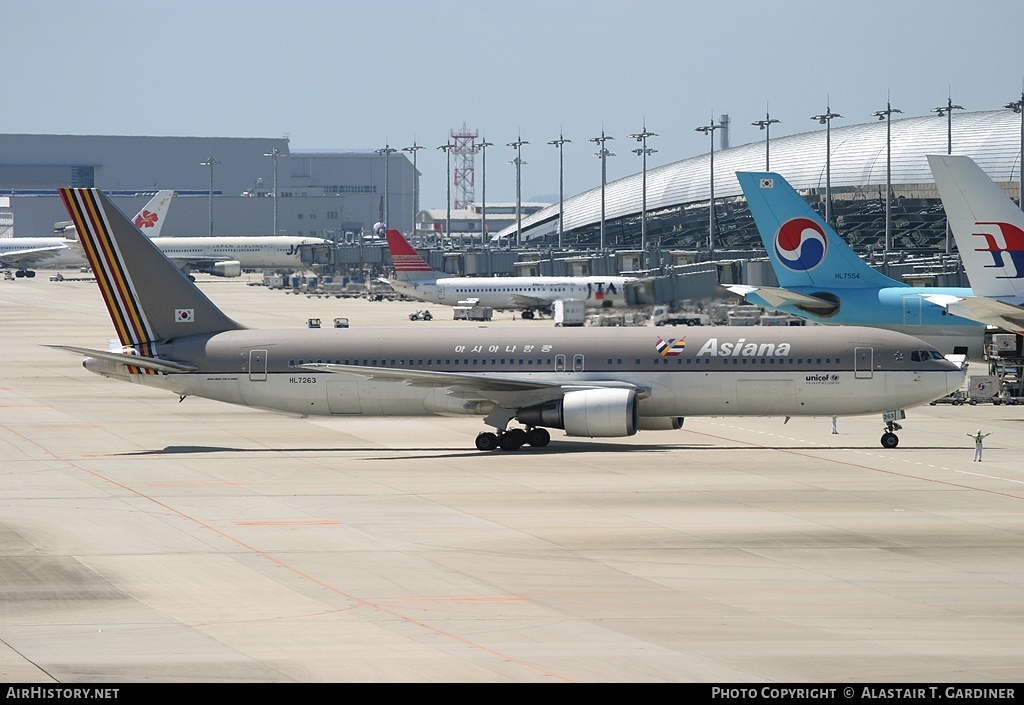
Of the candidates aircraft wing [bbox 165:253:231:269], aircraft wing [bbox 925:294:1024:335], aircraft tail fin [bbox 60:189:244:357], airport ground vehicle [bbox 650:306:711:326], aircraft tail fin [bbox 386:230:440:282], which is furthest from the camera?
aircraft wing [bbox 165:253:231:269]

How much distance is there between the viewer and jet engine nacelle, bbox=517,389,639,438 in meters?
43.5

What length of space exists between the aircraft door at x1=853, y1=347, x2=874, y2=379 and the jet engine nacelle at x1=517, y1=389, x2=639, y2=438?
7.15 m

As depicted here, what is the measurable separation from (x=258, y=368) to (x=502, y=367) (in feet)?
26.6

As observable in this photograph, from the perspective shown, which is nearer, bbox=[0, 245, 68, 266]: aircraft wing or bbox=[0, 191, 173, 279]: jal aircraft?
bbox=[0, 191, 173, 279]: jal aircraft

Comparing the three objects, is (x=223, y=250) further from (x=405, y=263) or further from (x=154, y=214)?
(x=405, y=263)

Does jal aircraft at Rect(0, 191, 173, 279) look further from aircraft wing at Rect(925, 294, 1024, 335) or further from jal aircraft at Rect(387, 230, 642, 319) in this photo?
aircraft wing at Rect(925, 294, 1024, 335)

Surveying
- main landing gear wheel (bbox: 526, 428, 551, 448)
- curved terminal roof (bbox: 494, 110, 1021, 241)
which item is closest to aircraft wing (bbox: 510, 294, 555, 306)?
curved terminal roof (bbox: 494, 110, 1021, 241)

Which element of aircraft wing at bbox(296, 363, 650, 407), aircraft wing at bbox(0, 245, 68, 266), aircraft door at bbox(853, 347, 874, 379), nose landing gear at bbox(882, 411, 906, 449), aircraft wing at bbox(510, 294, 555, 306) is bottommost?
nose landing gear at bbox(882, 411, 906, 449)

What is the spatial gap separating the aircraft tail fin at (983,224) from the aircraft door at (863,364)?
Answer: 6.58 meters

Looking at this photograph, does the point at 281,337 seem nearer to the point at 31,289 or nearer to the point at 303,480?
the point at 303,480

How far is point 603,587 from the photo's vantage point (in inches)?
996

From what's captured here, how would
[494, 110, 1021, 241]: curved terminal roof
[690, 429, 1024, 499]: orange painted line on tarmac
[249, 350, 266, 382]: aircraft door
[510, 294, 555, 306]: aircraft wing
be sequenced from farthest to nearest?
[494, 110, 1021, 241]: curved terminal roof < [510, 294, 555, 306]: aircraft wing < [249, 350, 266, 382]: aircraft door < [690, 429, 1024, 499]: orange painted line on tarmac

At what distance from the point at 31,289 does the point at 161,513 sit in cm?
14111
